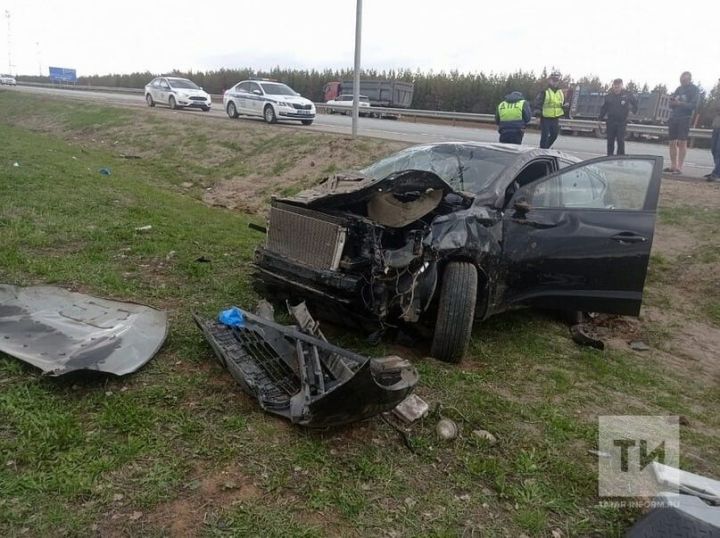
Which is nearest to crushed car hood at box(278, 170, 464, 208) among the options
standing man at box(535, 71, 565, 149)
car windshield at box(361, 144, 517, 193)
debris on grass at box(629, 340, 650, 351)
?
car windshield at box(361, 144, 517, 193)

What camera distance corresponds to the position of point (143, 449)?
2.68 meters

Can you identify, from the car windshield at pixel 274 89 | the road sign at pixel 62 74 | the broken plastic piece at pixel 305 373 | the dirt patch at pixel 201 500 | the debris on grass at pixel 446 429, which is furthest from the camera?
the road sign at pixel 62 74

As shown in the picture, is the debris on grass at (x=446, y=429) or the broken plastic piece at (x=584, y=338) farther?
the broken plastic piece at (x=584, y=338)

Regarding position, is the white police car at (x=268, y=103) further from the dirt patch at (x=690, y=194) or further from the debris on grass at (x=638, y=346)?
the debris on grass at (x=638, y=346)

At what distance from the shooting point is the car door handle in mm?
4617

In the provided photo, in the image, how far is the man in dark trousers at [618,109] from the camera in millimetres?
10289

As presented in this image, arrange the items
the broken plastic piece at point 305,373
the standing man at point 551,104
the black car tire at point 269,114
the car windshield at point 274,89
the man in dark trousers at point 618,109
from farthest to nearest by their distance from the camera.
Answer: the car windshield at point 274,89 → the black car tire at point 269,114 → the man in dark trousers at point 618,109 → the standing man at point 551,104 → the broken plastic piece at point 305,373

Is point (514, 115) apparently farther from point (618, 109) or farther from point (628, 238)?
point (628, 238)

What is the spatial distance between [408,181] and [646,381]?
236 centimetres

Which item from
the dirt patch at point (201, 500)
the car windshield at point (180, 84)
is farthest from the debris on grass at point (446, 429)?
the car windshield at point (180, 84)

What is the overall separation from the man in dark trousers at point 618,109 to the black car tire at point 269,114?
11.3 m

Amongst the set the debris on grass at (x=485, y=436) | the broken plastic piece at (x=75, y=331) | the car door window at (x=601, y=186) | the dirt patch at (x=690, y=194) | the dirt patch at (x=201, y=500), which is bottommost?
the debris on grass at (x=485, y=436)

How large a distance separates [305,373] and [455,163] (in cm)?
271

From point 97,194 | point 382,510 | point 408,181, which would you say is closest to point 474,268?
point 408,181
